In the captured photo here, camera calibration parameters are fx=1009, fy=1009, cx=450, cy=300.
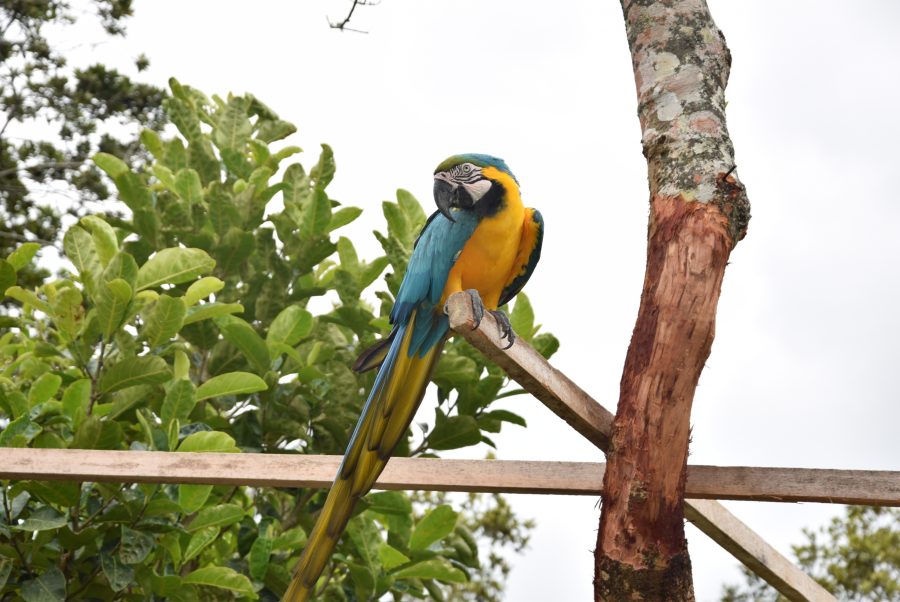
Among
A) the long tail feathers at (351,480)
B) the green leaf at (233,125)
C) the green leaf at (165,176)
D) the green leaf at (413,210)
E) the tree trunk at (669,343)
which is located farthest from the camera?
the green leaf at (233,125)

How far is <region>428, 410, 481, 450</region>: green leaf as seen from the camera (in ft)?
9.23

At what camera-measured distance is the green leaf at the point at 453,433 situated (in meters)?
2.81

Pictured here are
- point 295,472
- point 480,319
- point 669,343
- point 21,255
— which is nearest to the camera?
point 669,343

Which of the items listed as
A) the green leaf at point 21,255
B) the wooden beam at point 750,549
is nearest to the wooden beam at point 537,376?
the wooden beam at point 750,549

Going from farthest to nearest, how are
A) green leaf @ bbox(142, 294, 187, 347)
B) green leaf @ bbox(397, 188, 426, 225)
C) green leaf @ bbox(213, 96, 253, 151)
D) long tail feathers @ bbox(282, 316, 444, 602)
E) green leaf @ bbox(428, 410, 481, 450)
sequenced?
green leaf @ bbox(213, 96, 253, 151) < green leaf @ bbox(397, 188, 426, 225) < green leaf @ bbox(428, 410, 481, 450) < green leaf @ bbox(142, 294, 187, 347) < long tail feathers @ bbox(282, 316, 444, 602)

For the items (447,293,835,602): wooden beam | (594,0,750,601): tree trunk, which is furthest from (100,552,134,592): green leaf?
(594,0,750,601): tree trunk

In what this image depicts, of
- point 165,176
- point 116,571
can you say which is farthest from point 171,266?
point 116,571

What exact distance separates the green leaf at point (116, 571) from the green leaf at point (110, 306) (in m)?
0.56

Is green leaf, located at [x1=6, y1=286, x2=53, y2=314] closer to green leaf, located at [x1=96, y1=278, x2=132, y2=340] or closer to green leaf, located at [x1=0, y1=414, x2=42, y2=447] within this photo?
green leaf, located at [x1=96, y1=278, x2=132, y2=340]

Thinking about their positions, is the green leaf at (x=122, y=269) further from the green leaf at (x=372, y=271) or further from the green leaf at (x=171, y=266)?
the green leaf at (x=372, y=271)

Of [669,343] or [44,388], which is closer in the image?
[669,343]

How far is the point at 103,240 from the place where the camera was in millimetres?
2672

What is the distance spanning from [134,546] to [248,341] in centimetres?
61

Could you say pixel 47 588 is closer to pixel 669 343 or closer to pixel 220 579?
pixel 220 579
